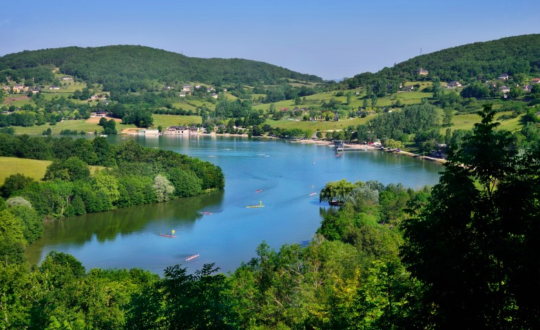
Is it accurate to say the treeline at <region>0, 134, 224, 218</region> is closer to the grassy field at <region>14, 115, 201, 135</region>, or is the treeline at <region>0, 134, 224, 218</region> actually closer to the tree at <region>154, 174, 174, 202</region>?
the tree at <region>154, 174, 174, 202</region>

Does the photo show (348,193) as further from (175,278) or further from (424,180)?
(175,278)

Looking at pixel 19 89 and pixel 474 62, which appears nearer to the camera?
pixel 474 62

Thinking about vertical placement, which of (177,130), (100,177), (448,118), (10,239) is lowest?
(10,239)

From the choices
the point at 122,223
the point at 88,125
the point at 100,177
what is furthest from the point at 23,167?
the point at 88,125

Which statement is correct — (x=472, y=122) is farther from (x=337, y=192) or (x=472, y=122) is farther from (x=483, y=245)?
(x=483, y=245)

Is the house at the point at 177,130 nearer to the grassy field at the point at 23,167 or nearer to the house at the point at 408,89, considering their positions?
the house at the point at 408,89

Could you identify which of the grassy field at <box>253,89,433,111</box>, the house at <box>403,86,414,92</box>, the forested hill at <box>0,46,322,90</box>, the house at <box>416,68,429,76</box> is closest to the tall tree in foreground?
the grassy field at <box>253,89,433,111</box>
